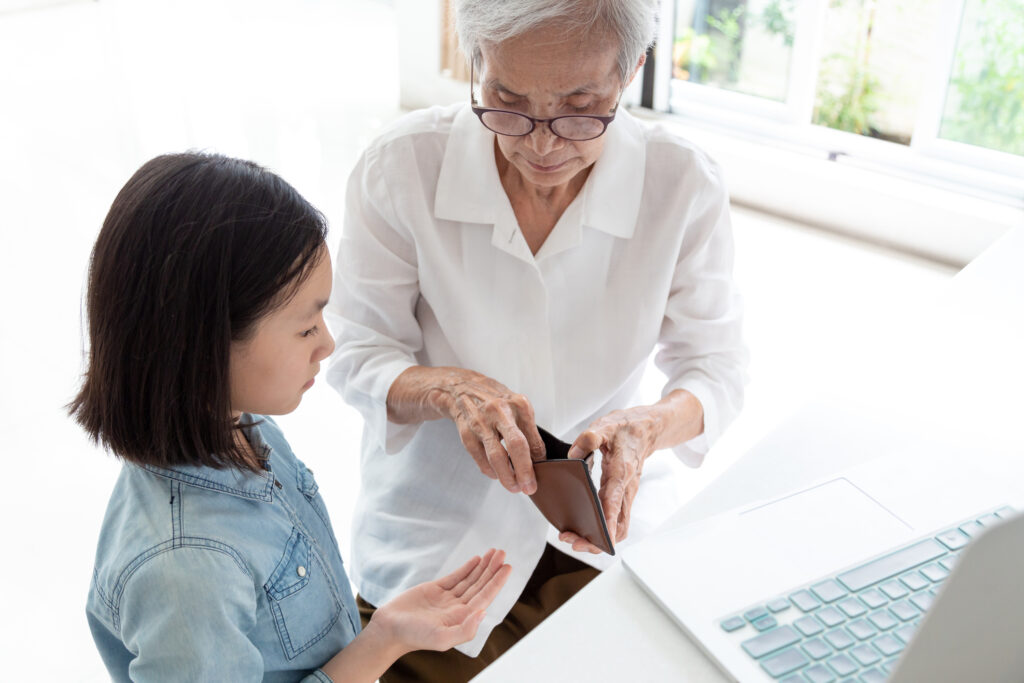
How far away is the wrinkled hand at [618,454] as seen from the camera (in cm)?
117

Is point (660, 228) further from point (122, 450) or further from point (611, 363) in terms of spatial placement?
point (122, 450)

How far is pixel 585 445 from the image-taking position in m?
1.17

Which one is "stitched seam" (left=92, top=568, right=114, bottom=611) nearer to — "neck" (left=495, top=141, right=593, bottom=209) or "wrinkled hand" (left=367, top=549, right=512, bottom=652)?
"wrinkled hand" (left=367, top=549, right=512, bottom=652)

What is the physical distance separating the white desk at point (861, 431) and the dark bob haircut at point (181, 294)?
0.40 m

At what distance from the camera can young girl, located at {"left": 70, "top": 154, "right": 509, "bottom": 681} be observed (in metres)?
0.91

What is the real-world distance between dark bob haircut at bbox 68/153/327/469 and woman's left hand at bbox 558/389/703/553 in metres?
0.44

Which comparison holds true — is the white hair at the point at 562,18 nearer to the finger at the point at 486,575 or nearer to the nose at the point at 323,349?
the nose at the point at 323,349

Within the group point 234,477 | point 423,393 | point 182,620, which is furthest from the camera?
point 423,393

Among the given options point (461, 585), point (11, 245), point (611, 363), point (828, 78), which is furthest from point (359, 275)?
point (828, 78)

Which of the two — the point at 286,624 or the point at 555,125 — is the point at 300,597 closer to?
the point at 286,624

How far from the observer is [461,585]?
117cm

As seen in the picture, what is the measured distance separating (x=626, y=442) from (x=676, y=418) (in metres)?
0.15

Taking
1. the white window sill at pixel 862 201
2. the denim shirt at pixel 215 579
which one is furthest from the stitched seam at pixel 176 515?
the white window sill at pixel 862 201

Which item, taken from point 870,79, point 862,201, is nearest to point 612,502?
point 862,201
